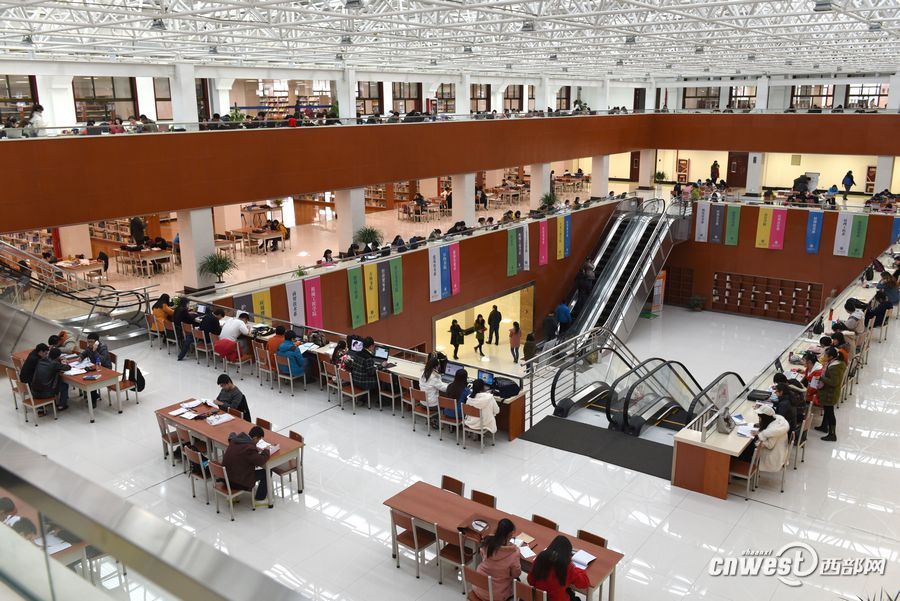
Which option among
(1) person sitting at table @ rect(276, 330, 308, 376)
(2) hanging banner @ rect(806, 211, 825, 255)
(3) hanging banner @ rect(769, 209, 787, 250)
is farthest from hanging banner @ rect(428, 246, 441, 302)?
(2) hanging banner @ rect(806, 211, 825, 255)

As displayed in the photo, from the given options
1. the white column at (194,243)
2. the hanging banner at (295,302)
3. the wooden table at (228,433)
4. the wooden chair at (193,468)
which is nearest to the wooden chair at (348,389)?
the wooden table at (228,433)

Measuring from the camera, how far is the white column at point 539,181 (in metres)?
27.3

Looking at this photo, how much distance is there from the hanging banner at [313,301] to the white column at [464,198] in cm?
736

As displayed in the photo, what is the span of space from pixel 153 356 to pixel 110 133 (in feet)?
15.8

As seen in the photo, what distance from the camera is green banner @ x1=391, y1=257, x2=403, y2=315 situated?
785 inches

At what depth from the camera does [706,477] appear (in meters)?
9.40

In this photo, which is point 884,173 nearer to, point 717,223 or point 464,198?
point 717,223

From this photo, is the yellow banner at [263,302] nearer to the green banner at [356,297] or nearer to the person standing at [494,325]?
the green banner at [356,297]

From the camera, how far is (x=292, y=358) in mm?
12281

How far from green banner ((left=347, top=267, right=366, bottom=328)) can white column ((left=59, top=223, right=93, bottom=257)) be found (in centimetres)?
943

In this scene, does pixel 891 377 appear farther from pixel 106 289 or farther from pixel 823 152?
pixel 823 152

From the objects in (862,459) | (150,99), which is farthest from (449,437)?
(150,99)

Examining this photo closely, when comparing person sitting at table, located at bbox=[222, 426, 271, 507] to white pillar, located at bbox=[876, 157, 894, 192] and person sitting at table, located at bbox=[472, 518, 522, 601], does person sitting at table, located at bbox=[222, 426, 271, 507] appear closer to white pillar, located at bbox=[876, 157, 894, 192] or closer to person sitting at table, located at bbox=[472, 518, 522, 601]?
person sitting at table, located at bbox=[472, 518, 522, 601]

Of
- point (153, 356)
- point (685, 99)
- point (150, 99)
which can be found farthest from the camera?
point (685, 99)
